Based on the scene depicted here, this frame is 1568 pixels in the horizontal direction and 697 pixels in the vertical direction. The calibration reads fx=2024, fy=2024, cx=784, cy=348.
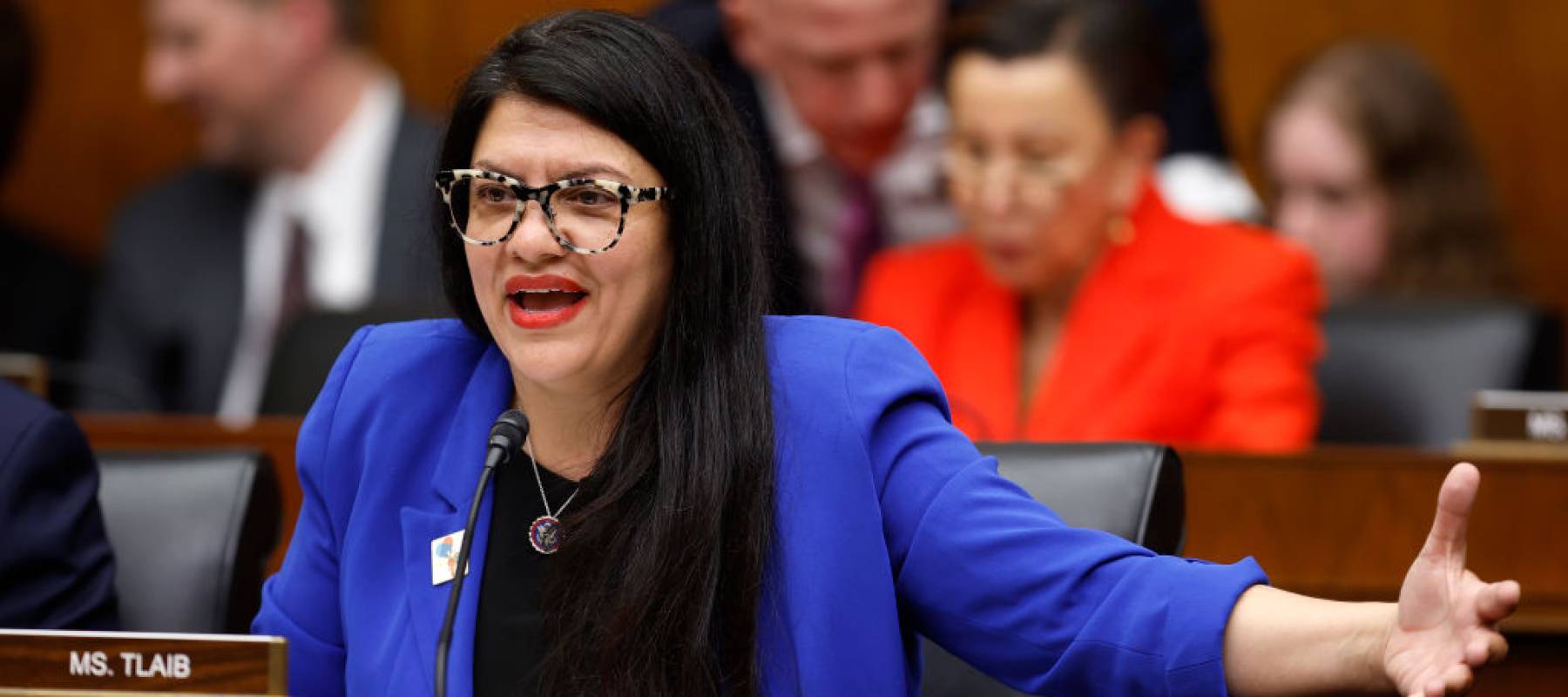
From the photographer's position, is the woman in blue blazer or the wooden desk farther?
the wooden desk

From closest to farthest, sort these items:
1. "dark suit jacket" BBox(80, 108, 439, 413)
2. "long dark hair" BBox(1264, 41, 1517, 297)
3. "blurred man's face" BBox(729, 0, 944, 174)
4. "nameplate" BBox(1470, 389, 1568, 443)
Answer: "nameplate" BBox(1470, 389, 1568, 443) → "blurred man's face" BBox(729, 0, 944, 174) → "long dark hair" BBox(1264, 41, 1517, 297) → "dark suit jacket" BBox(80, 108, 439, 413)

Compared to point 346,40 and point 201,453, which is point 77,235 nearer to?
point 346,40

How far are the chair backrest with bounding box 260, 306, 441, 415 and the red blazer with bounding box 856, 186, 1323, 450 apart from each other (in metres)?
0.82

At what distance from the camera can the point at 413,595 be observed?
5.50 ft

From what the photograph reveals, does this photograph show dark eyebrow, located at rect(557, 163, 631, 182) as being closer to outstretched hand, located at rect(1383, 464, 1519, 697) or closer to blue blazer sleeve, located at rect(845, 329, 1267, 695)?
blue blazer sleeve, located at rect(845, 329, 1267, 695)

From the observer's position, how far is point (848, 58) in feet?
10.8

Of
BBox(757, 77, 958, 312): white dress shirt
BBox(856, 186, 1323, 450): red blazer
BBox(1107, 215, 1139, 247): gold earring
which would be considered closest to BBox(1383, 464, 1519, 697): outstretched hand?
BBox(856, 186, 1323, 450): red blazer

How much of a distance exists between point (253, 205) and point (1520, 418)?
2.70 meters

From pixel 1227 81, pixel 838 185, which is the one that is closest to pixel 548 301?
pixel 838 185

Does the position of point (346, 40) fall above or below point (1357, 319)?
above

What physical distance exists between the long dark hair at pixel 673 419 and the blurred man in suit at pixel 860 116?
5.05 ft

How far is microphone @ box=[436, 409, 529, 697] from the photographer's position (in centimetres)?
156

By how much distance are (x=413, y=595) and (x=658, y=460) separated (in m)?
0.23

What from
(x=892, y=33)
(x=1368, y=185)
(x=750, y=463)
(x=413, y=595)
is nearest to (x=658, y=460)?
(x=750, y=463)
